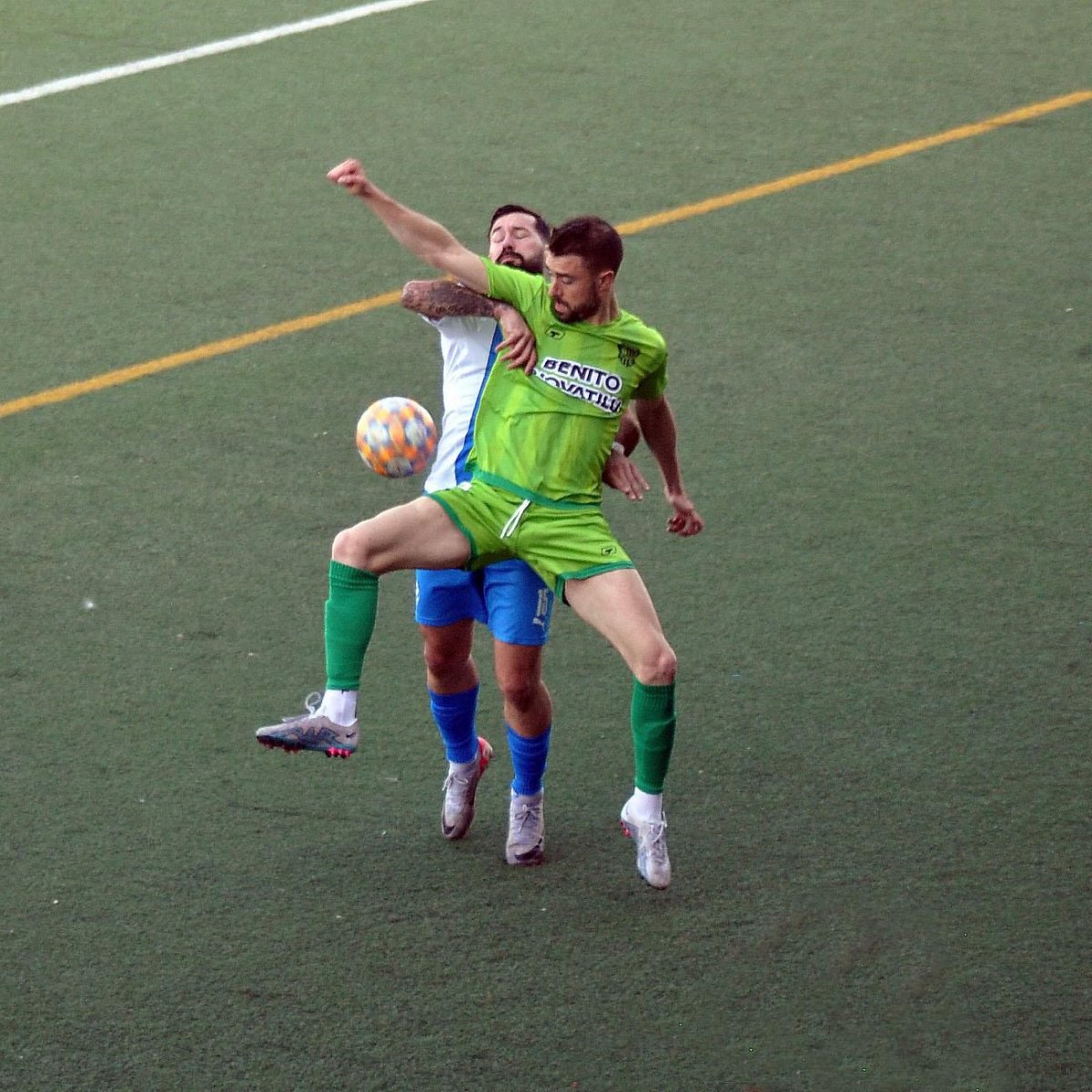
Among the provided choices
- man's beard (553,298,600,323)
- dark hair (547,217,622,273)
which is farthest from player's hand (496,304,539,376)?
dark hair (547,217,622,273)

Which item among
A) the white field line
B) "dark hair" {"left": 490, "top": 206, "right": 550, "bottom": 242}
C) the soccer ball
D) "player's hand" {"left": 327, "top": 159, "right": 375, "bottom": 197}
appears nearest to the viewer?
"player's hand" {"left": 327, "top": 159, "right": 375, "bottom": 197}

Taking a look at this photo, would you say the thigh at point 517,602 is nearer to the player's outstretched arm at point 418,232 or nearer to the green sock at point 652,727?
the green sock at point 652,727

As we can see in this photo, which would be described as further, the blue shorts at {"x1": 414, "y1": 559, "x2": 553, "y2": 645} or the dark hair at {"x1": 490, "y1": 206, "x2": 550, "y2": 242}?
the dark hair at {"x1": 490, "y1": 206, "x2": 550, "y2": 242}

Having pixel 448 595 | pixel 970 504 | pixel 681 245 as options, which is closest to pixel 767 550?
pixel 970 504

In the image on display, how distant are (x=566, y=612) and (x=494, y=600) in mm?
1616

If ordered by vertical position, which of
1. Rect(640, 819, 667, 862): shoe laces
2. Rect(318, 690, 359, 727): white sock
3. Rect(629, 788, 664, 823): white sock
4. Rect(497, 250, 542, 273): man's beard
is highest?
Rect(497, 250, 542, 273): man's beard

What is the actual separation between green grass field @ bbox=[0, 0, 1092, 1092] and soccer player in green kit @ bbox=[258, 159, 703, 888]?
1.92 feet

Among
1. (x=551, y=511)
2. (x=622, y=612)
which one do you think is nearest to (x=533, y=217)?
(x=551, y=511)

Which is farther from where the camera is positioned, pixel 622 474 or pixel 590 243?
pixel 622 474

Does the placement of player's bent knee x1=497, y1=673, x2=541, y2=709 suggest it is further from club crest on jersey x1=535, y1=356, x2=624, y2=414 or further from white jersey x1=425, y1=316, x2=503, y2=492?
club crest on jersey x1=535, y1=356, x2=624, y2=414

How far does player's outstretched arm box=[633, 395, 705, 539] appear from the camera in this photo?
523 cm

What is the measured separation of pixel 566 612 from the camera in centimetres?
681

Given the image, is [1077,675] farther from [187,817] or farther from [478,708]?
[187,817]

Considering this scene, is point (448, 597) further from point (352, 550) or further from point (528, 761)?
point (528, 761)
